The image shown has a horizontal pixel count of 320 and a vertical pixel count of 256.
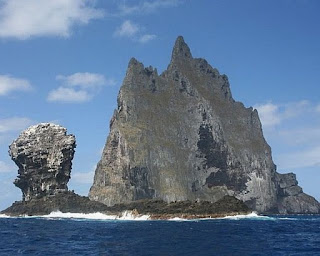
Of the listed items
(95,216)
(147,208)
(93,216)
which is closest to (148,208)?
(147,208)

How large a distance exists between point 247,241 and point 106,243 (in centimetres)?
1965

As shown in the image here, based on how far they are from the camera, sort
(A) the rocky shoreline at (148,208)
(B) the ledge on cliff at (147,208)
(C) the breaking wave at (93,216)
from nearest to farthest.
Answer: (A) the rocky shoreline at (148,208) → (B) the ledge on cliff at (147,208) → (C) the breaking wave at (93,216)

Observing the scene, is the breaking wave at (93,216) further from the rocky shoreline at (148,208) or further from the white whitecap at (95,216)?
the rocky shoreline at (148,208)

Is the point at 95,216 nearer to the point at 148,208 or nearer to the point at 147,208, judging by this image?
the point at 147,208

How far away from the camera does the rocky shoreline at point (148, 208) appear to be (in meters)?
165

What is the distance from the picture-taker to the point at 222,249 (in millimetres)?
57031

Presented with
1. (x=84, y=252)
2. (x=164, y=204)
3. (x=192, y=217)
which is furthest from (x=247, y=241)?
(x=164, y=204)

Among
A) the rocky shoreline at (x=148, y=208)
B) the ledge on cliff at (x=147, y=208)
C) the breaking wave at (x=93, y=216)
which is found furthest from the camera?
the breaking wave at (x=93, y=216)

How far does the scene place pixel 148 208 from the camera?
573 ft

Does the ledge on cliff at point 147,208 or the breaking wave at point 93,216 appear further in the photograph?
the breaking wave at point 93,216

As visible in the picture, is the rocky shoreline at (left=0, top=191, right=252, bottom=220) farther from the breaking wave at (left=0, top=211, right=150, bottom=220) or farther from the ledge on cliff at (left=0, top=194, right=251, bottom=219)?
the breaking wave at (left=0, top=211, right=150, bottom=220)

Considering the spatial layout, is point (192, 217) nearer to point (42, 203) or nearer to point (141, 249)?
point (42, 203)

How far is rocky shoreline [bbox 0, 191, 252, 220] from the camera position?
16523 centimetres

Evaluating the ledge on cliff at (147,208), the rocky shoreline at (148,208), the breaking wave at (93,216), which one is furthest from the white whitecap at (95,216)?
the ledge on cliff at (147,208)
